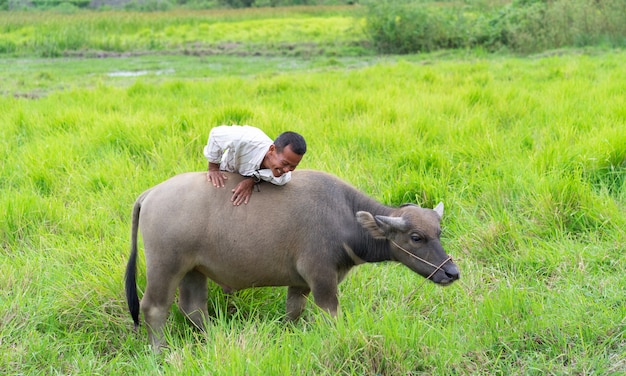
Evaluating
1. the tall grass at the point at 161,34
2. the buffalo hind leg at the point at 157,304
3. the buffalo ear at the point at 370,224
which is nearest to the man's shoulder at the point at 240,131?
the buffalo ear at the point at 370,224

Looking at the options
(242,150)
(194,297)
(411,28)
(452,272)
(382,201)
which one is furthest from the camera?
(411,28)

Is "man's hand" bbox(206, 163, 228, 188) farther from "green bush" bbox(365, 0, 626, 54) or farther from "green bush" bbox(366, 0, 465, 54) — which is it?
"green bush" bbox(366, 0, 465, 54)

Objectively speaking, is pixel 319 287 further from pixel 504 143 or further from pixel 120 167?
pixel 504 143

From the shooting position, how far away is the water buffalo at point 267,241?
3.24 m

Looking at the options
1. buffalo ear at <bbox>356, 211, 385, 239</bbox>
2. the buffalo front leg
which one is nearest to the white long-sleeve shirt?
buffalo ear at <bbox>356, 211, 385, 239</bbox>

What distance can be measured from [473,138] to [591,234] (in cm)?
185

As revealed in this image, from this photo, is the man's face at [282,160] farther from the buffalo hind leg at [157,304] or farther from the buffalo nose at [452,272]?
the buffalo nose at [452,272]

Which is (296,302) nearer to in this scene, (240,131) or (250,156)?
(250,156)

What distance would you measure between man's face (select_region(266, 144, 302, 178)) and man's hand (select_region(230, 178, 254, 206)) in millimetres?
150

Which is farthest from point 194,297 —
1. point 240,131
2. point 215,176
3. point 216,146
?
point 240,131

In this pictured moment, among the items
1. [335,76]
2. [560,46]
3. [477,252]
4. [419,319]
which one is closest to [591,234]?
[477,252]

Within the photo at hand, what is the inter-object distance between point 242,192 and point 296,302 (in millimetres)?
721

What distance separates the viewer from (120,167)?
5.28 metres

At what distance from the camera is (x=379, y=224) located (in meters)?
3.28
